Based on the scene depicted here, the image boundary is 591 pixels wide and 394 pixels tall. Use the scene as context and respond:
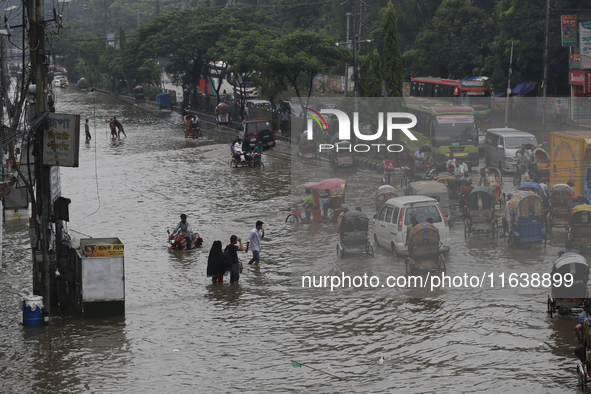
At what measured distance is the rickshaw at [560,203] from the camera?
2158 centimetres

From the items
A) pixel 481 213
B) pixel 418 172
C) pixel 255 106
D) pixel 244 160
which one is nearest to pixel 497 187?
pixel 481 213

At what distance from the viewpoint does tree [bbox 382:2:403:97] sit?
115ft

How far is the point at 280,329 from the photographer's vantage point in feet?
46.9

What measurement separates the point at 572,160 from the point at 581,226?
602 centimetres

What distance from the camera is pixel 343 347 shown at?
13.2m

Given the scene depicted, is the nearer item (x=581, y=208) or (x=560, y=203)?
(x=581, y=208)

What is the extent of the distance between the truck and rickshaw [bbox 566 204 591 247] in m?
3.66

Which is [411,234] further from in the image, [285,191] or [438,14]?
[438,14]

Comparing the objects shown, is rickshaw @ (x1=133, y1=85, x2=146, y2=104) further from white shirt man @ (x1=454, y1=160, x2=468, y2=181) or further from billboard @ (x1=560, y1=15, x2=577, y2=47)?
white shirt man @ (x1=454, y1=160, x2=468, y2=181)

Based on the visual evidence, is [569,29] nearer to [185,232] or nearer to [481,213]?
[481,213]

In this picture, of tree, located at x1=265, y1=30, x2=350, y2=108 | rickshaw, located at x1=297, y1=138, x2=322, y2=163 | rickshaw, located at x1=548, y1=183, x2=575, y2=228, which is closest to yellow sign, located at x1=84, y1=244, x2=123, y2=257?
rickshaw, located at x1=548, y1=183, x2=575, y2=228

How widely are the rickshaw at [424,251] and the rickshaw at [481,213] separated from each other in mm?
3992

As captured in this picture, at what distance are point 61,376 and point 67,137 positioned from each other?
4.92 metres

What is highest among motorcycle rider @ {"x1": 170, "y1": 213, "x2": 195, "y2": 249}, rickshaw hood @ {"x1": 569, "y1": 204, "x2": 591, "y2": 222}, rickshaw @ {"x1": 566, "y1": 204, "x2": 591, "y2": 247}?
rickshaw hood @ {"x1": 569, "y1": 204, "x2": 591, "y2": 222}
